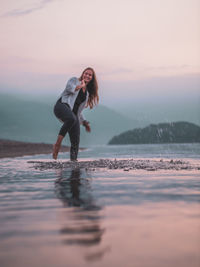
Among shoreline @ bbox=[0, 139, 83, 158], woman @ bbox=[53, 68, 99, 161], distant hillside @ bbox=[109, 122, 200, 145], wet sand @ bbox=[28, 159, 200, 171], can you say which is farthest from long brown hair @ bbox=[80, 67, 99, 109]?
distant hillside @ bbox=[109, 122, 200, 145]

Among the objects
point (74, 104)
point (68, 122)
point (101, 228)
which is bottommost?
point (101, 228)

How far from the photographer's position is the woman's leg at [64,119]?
755 centimetres

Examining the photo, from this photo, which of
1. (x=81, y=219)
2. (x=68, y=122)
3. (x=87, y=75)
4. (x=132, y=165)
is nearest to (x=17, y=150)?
(x=87, y=75)

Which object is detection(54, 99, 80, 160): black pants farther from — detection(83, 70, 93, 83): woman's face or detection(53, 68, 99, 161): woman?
detection(83, 70, 93, 83): woman's face

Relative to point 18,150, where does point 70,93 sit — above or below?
above

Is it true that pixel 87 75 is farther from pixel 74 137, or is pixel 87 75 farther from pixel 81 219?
pixel 81 219

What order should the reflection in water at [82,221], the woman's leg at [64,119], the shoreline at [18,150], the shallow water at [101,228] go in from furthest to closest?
the shoreline at [18,150] → the woman's leg at [64,119] → the reflection in water at [82,221] → the shallow water at [101,228]

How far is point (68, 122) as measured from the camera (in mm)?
7629

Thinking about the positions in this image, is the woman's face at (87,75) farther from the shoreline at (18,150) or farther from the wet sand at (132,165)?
the shoreline at (18,150)

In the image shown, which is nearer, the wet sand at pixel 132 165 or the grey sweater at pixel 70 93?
the wet sand at pixel 132 165

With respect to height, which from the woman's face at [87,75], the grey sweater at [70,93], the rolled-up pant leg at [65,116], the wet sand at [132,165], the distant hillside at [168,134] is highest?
the distant hillside at [168,134]

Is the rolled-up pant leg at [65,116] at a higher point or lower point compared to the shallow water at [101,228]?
higher


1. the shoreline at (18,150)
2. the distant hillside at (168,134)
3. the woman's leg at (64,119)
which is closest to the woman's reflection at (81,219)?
the woman's leg at (64,119)

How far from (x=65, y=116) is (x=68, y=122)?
0.20m
